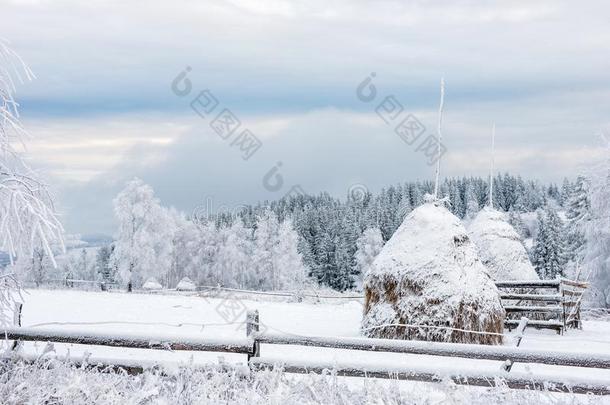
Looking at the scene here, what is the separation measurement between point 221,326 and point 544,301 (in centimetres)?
884

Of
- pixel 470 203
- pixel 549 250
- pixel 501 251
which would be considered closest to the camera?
pixel 501 251

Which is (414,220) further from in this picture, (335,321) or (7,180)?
(7,180)

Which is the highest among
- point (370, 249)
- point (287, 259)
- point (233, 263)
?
point (370, 249)

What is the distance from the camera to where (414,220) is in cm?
1312

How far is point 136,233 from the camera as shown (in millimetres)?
45031

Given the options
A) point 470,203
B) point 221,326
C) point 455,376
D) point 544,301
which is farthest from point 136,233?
point 470,203

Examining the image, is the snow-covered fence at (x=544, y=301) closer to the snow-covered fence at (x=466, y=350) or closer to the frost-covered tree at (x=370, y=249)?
the snow-covered fence at (x=466, y=350)

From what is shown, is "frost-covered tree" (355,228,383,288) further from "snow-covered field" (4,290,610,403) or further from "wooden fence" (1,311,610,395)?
"wooden fence" (1,311,610,395)

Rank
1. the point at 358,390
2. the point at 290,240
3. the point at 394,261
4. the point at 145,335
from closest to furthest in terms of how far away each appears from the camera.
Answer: the point at 358,390 → the point at 145,335 → the point at 394,261 → the point at 290,240

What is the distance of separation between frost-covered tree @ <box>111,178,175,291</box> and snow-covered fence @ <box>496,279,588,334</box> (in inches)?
1341

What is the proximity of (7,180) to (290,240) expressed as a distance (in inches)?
2426

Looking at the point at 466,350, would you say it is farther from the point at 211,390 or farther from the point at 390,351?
the point at 211,390

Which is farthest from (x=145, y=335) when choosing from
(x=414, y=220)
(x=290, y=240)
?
(x=290, y=240)

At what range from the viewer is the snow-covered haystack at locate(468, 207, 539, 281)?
17.0 metres
